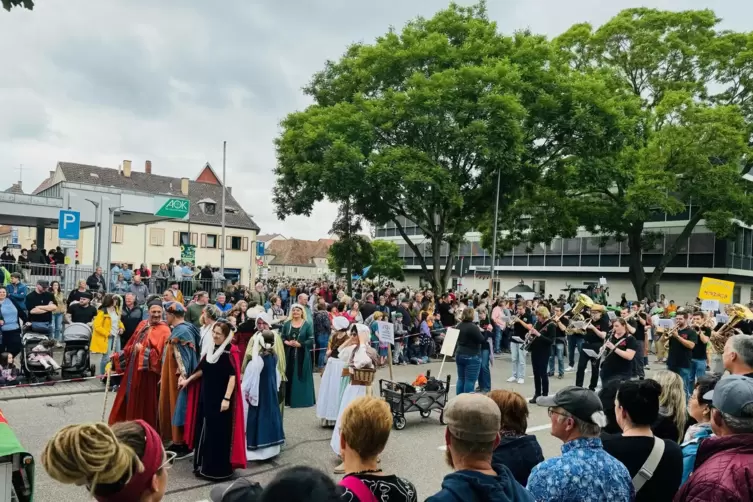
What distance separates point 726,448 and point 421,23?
22934 mm

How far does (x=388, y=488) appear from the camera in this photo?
2697 millimetres

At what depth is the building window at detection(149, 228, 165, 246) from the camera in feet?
174

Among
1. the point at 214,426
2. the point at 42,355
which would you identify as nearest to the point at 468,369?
the point at 214,426

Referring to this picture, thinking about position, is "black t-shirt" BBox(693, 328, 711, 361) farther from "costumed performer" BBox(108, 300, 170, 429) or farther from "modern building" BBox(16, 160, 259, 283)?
"modern building" BBox(16, 160, 259, 283)

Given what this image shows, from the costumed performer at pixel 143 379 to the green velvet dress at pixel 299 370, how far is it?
2882mm

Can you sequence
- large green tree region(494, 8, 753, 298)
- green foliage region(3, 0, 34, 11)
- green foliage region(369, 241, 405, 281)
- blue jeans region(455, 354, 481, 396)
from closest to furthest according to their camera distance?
green foliage region(3, 0, 34, 11) → blue jeans region(455, 354, 481, 396) → large green tree region(494, 8, 753, 298) → green foliage region(369, 241, 405, 281)

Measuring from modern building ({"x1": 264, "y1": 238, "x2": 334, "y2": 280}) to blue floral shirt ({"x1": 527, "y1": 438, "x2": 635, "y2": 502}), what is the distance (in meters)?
118

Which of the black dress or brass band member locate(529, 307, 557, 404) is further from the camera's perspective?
brass band member locate(529, 307, 557, 404)

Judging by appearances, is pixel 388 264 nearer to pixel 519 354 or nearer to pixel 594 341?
pixel 519 354

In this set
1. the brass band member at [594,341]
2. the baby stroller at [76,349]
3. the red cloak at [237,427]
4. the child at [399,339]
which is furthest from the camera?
the child at [399,339]

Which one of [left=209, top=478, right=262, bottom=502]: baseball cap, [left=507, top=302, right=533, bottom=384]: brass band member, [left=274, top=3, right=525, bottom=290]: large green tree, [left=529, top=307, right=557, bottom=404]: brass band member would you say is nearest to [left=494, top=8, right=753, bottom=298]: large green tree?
[left=274, top=3, right=525, bottom=290]: large green tree

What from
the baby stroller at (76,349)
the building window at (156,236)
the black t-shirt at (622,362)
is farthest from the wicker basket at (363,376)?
the building window at (156,236)

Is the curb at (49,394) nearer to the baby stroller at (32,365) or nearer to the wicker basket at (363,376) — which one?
the baby stroller at (32,365)

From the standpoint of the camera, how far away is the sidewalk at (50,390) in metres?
10.1
